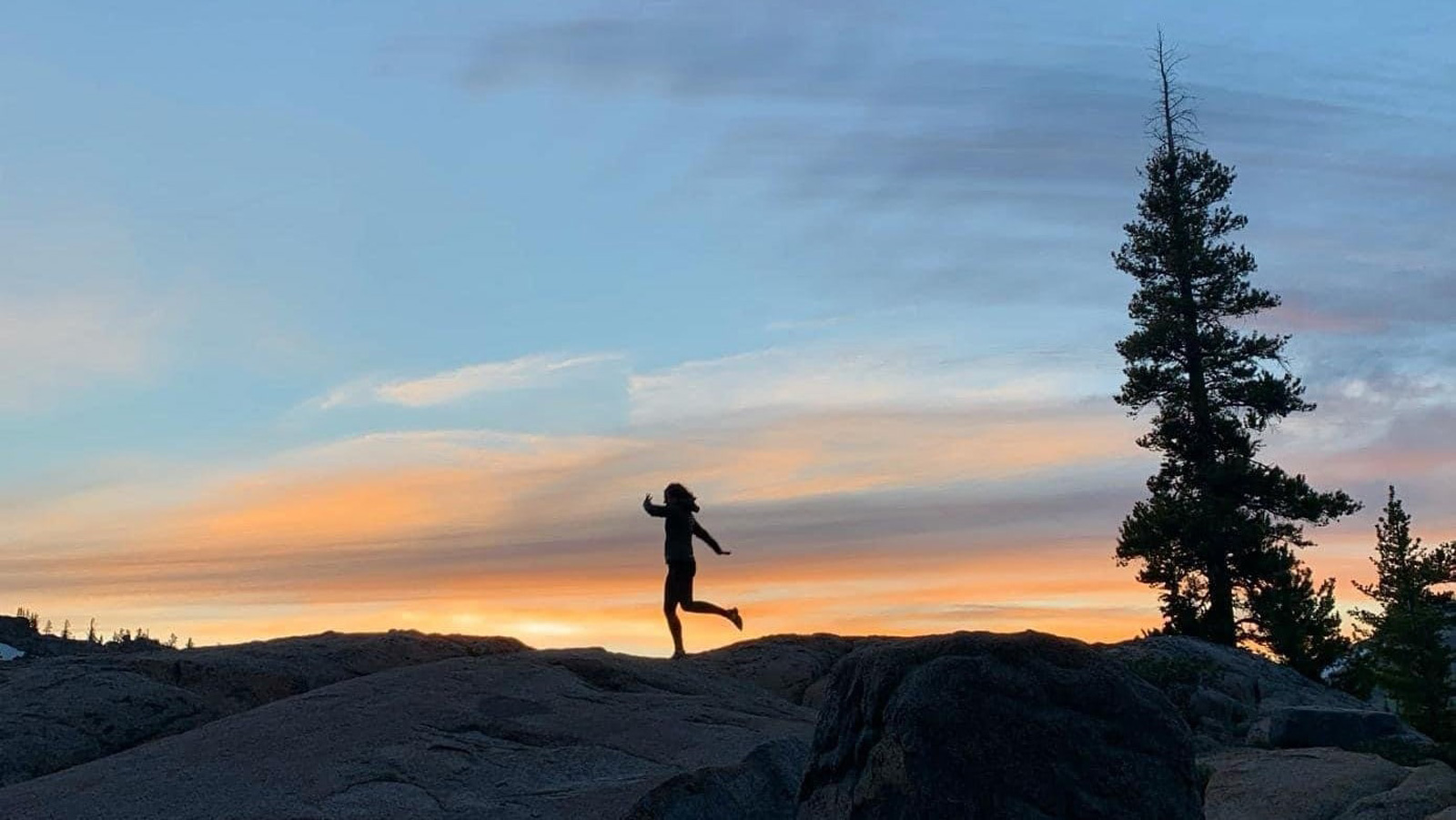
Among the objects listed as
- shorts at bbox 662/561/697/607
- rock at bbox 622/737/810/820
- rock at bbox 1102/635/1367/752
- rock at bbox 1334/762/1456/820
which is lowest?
rock at bbox 1334/762/1456/820

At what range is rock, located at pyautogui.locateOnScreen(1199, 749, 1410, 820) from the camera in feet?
49.4

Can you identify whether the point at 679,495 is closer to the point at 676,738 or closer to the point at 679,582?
the point at 679,582

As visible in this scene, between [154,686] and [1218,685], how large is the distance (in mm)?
16794

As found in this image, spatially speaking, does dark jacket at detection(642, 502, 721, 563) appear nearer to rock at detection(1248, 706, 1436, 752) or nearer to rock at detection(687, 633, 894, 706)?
rock at detection(687, 633, 894, 706)

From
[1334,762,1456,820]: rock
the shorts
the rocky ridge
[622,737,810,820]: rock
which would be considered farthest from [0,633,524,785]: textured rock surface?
[1334,762,1456,820]: rock

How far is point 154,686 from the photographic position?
15.6 m

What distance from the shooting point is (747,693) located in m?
16.5

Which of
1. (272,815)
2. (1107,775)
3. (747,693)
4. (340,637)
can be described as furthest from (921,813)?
(340,637)

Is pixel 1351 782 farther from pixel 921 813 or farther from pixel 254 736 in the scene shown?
pixel 254 736

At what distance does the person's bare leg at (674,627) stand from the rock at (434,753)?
3602mm

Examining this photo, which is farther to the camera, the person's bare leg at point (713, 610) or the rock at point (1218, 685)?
the rock at point (1218, 685)

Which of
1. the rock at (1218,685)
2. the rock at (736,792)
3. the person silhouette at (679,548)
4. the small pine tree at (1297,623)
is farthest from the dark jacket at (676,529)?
the small pine tree at (1297,623)

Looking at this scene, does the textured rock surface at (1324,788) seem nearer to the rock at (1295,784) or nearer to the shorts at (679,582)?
the rock at (1295,784)

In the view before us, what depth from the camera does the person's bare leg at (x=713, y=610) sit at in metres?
19.2
